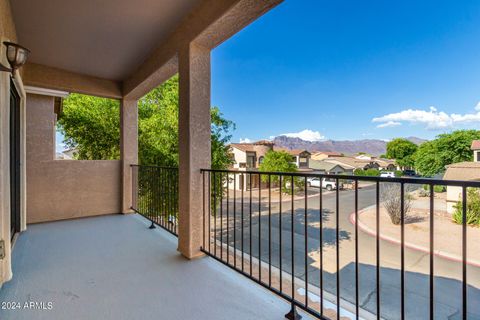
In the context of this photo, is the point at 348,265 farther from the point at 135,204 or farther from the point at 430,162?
the point at 430,162

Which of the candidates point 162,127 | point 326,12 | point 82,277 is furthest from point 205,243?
point 326,12

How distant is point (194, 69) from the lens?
7.74ft

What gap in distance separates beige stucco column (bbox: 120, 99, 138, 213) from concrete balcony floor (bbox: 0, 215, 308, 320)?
1285 millimetres

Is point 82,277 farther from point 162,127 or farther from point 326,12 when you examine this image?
point 326,12

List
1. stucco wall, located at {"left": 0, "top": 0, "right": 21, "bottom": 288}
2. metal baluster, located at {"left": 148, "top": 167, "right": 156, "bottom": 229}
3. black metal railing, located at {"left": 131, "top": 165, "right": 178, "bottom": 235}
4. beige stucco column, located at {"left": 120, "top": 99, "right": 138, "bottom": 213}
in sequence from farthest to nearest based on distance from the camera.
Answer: beige stucco column, located at {"left": 120, "top": 99, "right": 138, "bottom": 213} → metal baluster, located at {"left": 148, "top": 167, "right": 156, "bottom": 229} → black metal railing, located at {"left": 131, "top": 165, "right": 178, "bottom": 235} → stucco wall, located at {"left": 0, "top": 0, "right": 21, "bottom": 288}

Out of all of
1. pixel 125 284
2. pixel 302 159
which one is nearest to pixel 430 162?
pixel 302 159

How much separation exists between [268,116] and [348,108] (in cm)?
1471

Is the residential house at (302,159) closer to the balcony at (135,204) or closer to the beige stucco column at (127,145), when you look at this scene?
the balcony at (135,204)

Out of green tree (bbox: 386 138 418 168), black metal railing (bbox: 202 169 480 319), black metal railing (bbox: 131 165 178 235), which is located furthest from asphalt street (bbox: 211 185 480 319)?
green tree (bbox: 386 138 418 168)

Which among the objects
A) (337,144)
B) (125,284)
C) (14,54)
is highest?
(337,144)

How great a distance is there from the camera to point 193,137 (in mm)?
2340

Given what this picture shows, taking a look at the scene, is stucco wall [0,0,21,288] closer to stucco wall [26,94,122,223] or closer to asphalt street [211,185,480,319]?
asphalt street [211,185,480,319]

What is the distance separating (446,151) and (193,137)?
25697 mm

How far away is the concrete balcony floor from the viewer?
1565 mm
